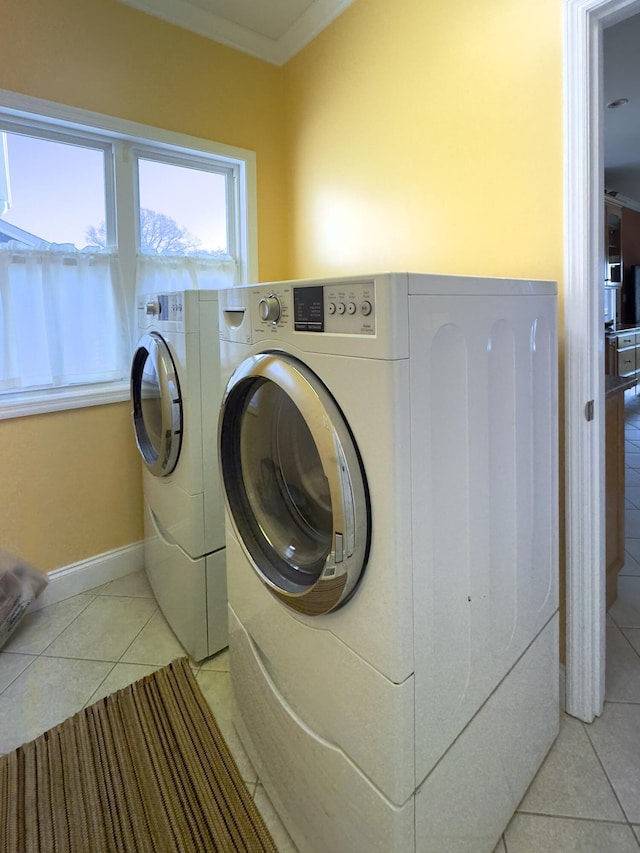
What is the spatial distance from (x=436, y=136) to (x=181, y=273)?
131 cm

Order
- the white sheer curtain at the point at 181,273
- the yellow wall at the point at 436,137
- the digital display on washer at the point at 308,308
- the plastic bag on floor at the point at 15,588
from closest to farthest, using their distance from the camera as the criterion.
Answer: the digital display on washer at the point at 308,308
the yellow wall at the point at 436,137
the plastic bag on floor at the point at 15,588
the white sheer curtain at the point at 181,273

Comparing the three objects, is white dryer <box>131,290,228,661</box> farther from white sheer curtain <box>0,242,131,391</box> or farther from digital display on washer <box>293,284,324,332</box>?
digital display on washer <box>293,284,324,332</box>

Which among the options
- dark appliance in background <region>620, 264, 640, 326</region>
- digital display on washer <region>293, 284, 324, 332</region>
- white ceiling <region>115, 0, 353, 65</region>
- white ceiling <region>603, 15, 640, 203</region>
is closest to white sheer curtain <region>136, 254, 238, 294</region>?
white ceiling <region>115, 0, 353, 65</region>

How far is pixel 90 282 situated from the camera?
7.25ft

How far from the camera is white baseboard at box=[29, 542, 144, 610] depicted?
223 centimetres

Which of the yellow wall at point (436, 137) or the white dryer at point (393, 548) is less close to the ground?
the yellow wall at point (436, 137)

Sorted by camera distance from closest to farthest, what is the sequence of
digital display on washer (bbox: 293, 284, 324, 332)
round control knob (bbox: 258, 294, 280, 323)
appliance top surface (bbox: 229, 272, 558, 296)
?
appliance top surface (bbox: 229, 272, 558, 296), digital display on washer (bbox: 293, 284, 324, 332), round control knob (bbox: 258, 294, 280, 323)

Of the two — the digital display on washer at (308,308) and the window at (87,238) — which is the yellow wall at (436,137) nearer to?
the window at (87,238)

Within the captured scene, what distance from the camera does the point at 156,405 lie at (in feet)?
6.16

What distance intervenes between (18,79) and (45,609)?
2.12m

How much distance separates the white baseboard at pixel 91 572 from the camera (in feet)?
7.31

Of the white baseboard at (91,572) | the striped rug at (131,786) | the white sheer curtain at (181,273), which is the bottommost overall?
the striped rug at (131,786)

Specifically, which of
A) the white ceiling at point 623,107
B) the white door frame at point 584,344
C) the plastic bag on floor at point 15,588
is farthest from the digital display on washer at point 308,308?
the white ceiling at point 623,107

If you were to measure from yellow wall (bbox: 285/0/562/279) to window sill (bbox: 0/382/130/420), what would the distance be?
45.2 inches
